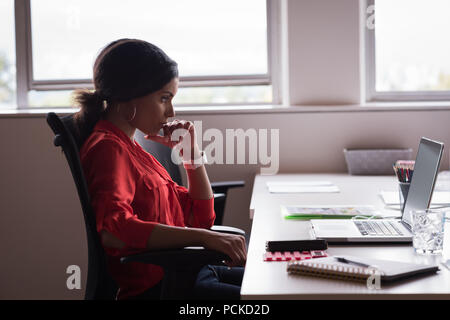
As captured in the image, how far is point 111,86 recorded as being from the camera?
4.67 ft

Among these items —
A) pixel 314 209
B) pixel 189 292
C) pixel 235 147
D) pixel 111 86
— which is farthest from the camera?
pixel 235 147

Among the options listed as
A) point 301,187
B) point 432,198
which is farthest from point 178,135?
point 432,198

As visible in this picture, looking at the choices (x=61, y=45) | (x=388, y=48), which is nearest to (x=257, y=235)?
(x=388, y=48)

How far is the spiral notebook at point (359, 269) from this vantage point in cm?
104

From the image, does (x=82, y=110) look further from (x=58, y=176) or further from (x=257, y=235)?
(x=58, y=176)

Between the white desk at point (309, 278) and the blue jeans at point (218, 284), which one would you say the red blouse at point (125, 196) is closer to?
the blue jeans at point (218, 284)

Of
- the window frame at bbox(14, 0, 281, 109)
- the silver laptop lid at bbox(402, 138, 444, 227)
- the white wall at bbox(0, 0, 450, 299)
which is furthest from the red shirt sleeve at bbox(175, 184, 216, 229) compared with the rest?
the window frame at bbox(14, 0, 281, 109)

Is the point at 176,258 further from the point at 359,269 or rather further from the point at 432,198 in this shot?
the point at 432,198

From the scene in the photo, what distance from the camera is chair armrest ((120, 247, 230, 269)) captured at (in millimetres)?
1202

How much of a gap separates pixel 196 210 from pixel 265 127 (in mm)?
1031

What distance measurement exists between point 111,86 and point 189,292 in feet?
1.88

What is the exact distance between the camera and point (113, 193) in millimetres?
1277

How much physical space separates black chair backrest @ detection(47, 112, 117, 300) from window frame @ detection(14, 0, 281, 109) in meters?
1.71

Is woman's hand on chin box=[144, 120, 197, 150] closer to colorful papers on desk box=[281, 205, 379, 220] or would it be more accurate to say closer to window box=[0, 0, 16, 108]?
colorful papers on desk box=[281, 205, 379, 220]
